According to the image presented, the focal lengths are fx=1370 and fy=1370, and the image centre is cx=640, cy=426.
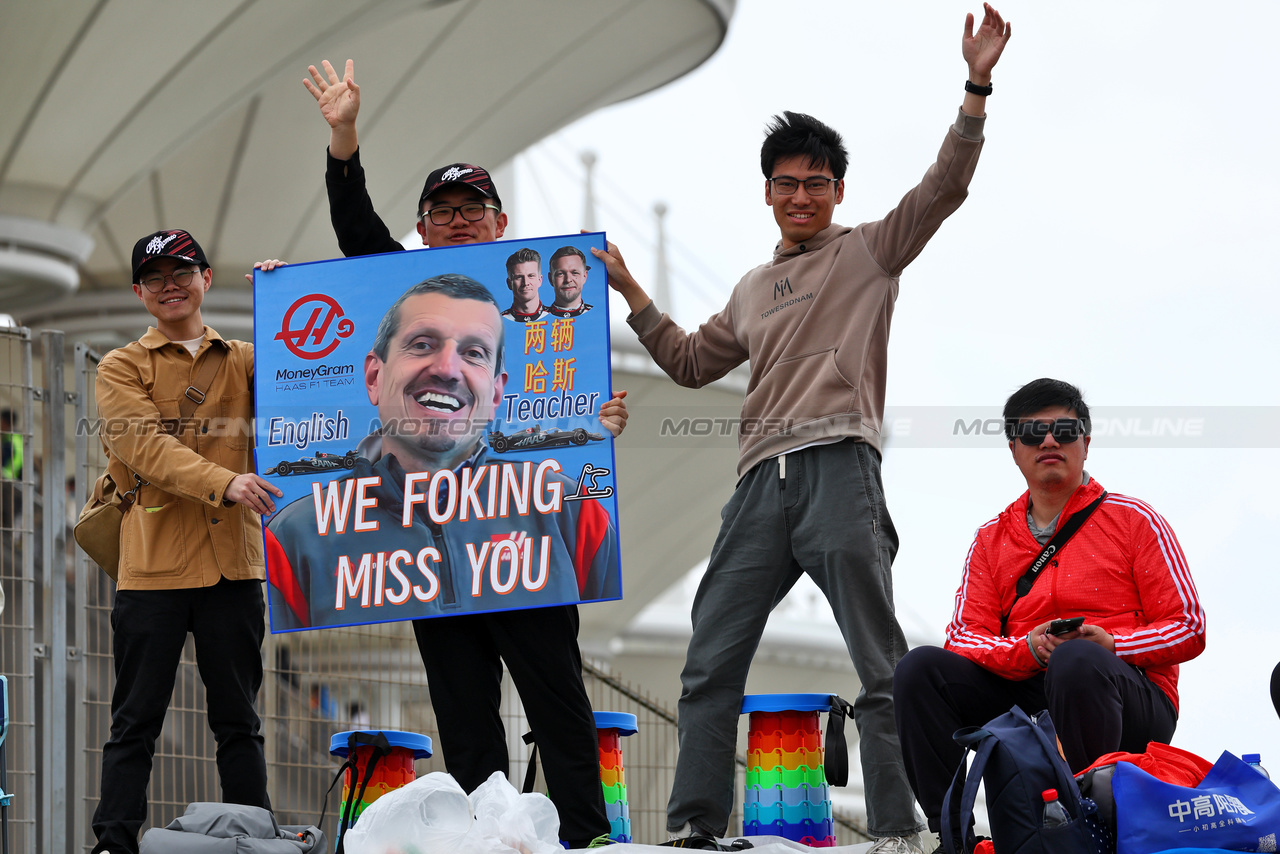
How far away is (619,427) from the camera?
4480 mm

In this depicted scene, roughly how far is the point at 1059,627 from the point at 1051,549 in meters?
0.35

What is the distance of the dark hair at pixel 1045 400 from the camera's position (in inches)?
163

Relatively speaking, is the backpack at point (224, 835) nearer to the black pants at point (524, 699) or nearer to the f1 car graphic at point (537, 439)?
the black pants at point (524, 699)

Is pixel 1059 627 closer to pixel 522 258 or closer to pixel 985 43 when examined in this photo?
A: pixel 985 43

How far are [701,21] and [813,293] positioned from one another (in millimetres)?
10906

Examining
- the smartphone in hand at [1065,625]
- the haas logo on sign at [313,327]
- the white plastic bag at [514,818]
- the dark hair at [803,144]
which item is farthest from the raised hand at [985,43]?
the white plastic bag at [514,818]

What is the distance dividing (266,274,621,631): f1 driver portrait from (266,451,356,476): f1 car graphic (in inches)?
1.8

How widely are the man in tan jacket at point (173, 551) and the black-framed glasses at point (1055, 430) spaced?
240cm

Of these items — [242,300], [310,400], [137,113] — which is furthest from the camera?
A: [242,300]

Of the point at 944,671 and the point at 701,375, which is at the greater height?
the point at 701,375

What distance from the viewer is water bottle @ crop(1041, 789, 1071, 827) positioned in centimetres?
335

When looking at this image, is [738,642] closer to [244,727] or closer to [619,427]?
[619,427]

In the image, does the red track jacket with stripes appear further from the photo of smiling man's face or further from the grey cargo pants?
the photo of smiling man's face

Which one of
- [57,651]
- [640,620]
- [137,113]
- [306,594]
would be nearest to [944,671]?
[306,594]
